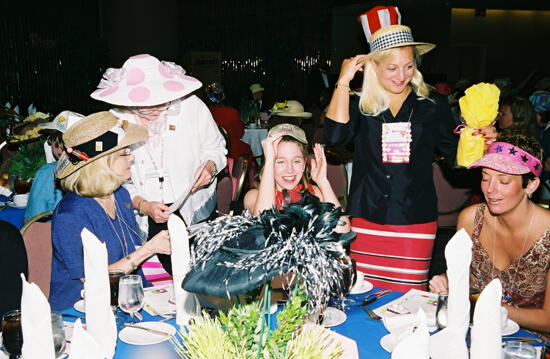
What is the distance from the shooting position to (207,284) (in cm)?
115

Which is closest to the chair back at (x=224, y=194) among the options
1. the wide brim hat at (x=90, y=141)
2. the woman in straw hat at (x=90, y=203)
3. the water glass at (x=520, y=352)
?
the woman in straw hat at (x=90, y=203)

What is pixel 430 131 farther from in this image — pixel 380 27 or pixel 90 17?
pixel 90 17

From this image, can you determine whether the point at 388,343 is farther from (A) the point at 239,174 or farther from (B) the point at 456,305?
(A) the point at 239,174

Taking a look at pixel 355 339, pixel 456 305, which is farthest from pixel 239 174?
pixel 456 305

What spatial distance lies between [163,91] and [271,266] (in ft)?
6.17

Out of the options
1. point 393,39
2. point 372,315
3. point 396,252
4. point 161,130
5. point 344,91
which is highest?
point 393,39

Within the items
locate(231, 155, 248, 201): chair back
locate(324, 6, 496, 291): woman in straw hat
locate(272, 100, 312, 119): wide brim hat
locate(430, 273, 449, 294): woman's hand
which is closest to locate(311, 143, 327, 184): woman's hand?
locate(324, 6, 496, 291): woman in straw hat

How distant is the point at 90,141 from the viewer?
90.3 inches

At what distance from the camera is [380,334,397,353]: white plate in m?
1.59

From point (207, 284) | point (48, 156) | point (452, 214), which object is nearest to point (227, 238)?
point (207, 284)

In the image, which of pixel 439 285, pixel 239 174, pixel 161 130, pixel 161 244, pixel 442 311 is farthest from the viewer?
pixel 239 174

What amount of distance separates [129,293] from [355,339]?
78 cm

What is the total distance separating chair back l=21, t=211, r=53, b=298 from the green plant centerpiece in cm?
147

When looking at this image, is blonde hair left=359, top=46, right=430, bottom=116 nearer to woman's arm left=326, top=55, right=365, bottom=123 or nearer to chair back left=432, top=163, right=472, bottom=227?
woman's arm left=326, top=55, right=365, bottom=123
